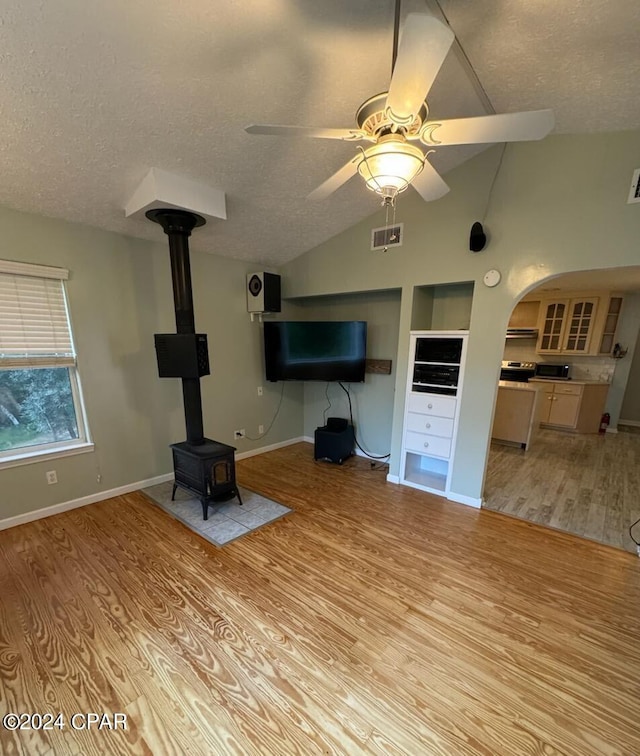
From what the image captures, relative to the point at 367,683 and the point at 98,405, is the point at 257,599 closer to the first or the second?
the point at 367,683

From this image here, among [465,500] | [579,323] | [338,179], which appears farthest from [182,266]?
[579,323]

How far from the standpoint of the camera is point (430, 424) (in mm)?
3131

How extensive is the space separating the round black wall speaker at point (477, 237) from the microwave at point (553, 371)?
158 inches

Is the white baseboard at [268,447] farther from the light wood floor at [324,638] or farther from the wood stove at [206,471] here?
the light wood floor at [324,638]

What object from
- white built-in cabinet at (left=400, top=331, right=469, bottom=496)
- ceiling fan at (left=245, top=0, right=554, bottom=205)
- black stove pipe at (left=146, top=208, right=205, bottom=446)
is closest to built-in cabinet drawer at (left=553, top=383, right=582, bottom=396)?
white built-in cabinet at (left=400, top=331, right=469, bottom=496)

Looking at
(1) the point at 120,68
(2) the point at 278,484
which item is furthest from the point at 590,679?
(1) the point at 120,68

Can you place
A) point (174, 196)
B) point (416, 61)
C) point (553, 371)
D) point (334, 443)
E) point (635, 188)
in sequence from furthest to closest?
point (553, 371) < point (334, 443) < point (174, 196) < point (635, 188) < point (416, 61)

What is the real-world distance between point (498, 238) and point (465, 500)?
239 cm

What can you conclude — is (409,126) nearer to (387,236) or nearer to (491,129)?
(491,129)

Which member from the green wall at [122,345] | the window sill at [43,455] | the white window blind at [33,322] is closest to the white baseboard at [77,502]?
the green wall at [122,345]

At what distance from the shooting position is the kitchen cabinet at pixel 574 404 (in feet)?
17.0

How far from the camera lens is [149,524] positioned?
261 cm

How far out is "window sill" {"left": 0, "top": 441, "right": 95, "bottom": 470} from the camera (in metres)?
2.48

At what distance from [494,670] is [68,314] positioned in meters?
3.78
